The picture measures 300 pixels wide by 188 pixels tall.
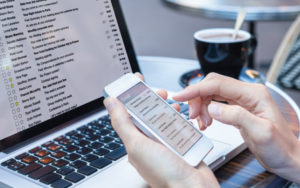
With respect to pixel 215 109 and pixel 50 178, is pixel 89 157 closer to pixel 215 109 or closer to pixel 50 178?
pixel 50 178

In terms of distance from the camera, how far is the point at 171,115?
0.48 m

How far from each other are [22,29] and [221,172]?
346mm

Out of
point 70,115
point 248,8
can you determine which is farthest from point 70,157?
point 248,8

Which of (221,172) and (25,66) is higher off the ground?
(25,66)

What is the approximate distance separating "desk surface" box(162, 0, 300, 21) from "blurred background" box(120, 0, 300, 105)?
A: 1126 millimetres

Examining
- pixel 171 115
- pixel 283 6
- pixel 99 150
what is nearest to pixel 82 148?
pixel 99 150

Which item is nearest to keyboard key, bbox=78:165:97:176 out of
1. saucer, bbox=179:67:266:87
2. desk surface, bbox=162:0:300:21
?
saucer, bbox=179:67:266:87

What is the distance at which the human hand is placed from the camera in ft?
1.32

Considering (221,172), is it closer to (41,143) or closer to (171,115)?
(171,115)

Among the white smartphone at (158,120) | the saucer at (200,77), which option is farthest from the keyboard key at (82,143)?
the saucer at (200,77)

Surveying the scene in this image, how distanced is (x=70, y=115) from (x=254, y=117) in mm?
293

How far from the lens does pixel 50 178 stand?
0.46 m

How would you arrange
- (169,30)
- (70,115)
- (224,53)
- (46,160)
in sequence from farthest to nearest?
(169,30) < (224,53) < (70,115) < (46,160)

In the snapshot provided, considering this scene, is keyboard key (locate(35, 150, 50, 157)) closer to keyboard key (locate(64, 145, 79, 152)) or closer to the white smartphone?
keyboard key (locate(64, 145, 79, 152))
